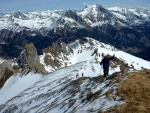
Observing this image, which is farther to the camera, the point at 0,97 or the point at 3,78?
the point at 3,78

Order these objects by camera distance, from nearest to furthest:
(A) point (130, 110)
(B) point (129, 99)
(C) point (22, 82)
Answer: (A) point (130, 110), (B) point (129, 99), (C) point (22, 82)

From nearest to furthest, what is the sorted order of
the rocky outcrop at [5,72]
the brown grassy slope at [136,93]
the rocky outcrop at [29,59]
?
the brown grassy slope at [136,93] < the rocky outcrop at [5,72] < the rocky outcrop at [29,59]

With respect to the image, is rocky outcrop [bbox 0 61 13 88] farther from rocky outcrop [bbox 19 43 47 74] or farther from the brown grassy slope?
the brown grassy slope

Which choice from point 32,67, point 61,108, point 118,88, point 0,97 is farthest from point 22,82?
point 118,88

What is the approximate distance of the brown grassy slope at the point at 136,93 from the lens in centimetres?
2482

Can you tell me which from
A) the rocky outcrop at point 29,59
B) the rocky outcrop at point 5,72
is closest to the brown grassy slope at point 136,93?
the rocky outcrop at point 5,72

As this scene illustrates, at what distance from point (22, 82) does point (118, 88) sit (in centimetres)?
11166

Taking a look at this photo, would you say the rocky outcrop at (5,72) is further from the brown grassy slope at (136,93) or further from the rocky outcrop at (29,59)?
the brown grassy slope at (136,93)

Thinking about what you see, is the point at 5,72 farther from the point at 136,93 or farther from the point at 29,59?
the point at 136,93

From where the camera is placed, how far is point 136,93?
29031mm

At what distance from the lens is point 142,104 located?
84.2 feet

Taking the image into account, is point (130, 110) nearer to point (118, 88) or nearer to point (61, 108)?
point (118, 88)

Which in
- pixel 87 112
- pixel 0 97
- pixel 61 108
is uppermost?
pixel 87 112

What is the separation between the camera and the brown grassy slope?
81.4 ft
